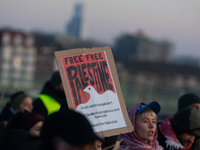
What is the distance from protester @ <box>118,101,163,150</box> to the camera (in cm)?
301

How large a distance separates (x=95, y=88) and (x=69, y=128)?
45.0 inches

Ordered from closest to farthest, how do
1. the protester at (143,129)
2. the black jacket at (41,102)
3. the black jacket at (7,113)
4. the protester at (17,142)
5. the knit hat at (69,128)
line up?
the knit hat at (69,128) → the protester at (17,142) → the protester at (143,129) → the black jacket at (41,102) → the black jacket at (7,113)

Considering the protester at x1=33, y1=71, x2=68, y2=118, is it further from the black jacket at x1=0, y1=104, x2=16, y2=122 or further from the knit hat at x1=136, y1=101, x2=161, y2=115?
the knit hat at x1=136, y1=101, x2=161, y2=115

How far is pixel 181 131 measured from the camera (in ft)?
11.7

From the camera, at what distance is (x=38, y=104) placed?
14.6 ft

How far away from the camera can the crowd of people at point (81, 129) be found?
1.58m

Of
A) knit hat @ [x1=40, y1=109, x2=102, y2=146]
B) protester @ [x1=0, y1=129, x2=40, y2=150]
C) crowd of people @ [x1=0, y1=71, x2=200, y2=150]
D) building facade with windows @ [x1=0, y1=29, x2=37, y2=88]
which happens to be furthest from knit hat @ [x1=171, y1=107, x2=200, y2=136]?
building facade with windows @ [x1=0, y1=29, x2=37, y2=88]

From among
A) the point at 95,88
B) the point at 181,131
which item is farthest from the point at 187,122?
Answer: the point at 95,88

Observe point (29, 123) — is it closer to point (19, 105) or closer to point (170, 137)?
point (170, 137)

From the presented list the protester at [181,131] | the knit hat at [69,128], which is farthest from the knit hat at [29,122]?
the knit hat at [69,128]

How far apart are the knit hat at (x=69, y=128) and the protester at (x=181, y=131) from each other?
2.06m

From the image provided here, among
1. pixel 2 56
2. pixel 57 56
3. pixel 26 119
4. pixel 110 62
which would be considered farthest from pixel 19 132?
pixel 2 56

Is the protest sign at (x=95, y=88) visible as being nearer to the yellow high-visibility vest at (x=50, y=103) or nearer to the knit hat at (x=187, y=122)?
the knit hat at (x=187, y=122)

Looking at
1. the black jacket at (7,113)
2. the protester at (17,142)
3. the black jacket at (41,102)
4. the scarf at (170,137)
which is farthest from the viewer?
the black jacket at (7,113)
